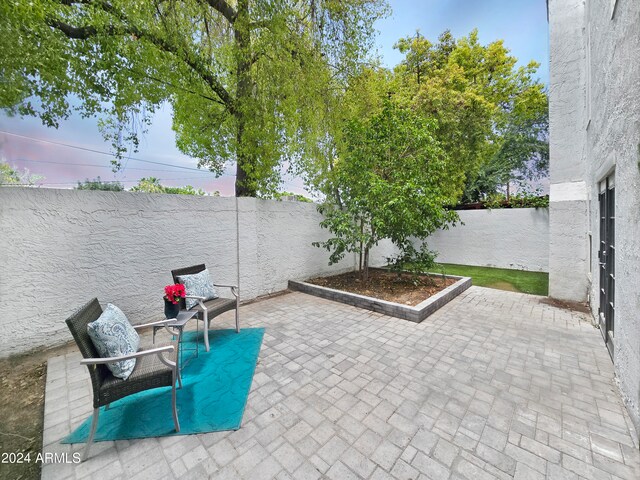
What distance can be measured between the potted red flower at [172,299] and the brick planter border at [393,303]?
319 centimetres

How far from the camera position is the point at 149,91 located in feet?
15.1

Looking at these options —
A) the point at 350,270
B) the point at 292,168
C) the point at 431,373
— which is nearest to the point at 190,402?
the point at 431,373

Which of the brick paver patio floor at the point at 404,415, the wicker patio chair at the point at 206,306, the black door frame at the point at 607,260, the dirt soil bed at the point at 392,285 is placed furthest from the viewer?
the dirt soil bed at the point at 392,285

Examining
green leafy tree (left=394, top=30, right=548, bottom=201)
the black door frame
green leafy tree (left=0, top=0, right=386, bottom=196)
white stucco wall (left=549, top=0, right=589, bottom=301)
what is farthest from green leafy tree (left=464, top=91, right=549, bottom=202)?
green leafy tree (left=0, top=0, right=386, bottom=196)

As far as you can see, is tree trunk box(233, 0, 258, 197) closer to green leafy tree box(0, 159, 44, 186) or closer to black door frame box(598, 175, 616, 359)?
green leafy tree box(0, 159, 44, 186)

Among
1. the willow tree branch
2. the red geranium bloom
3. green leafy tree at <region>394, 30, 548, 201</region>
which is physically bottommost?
the red geranium bloom

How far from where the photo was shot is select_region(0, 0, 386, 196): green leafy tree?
143 inches

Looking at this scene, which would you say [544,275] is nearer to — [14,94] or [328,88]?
[328,88]

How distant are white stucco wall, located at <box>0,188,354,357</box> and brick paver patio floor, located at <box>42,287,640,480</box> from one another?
0.73m

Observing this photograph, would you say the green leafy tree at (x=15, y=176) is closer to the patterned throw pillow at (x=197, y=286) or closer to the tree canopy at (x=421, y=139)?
the patterned throw pillow at (x=197, y=286)

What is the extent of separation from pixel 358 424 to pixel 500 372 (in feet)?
6.06

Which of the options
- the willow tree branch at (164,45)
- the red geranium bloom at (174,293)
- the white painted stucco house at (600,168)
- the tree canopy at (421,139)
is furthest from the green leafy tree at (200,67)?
the white painted stucco house at (600,168)

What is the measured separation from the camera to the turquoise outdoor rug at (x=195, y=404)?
219cm

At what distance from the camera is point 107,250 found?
3930 mm
